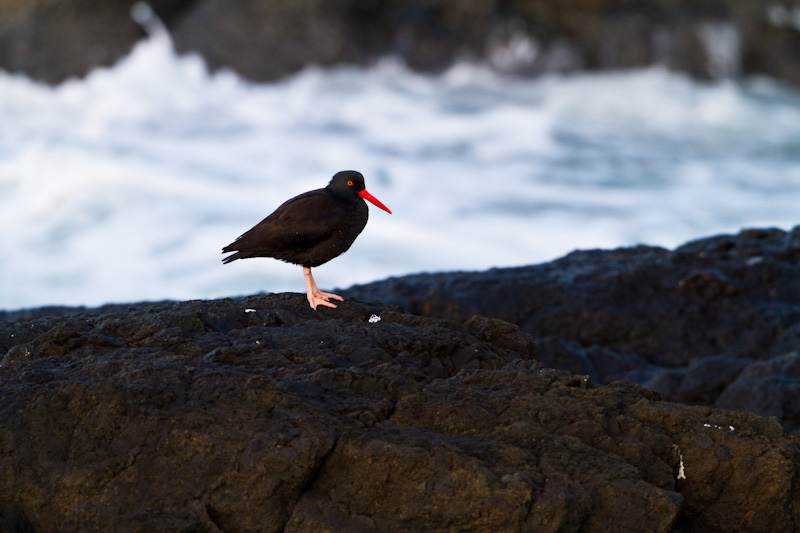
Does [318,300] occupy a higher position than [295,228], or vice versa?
[295,228]

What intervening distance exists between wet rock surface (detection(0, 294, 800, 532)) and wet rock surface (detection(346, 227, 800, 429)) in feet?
12.7

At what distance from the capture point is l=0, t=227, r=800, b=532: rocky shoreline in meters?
3.14

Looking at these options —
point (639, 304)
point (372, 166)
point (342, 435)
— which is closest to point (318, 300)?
point (342, 435)

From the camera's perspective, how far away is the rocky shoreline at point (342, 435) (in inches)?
123

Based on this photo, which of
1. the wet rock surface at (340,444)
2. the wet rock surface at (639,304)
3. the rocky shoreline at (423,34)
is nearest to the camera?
the wet rock surface at (340,444)

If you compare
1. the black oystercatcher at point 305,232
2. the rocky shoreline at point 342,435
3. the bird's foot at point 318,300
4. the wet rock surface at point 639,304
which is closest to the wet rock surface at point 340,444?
the rocky shoreline at point 342,435

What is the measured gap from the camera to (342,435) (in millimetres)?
3270

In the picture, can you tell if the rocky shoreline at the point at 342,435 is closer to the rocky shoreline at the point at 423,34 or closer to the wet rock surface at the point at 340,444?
the wet rock surface at the point at 340,444

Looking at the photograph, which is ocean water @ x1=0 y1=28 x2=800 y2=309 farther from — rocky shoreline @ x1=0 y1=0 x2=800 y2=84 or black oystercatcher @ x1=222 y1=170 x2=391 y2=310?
black oystercatcher @ x1=222 y1=170 x2=391 y2=310

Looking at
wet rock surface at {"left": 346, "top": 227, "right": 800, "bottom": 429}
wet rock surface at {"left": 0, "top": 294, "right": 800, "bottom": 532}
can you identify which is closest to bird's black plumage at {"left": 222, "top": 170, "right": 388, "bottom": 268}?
wet rock surface at {"left": 0, "top": 294, "right": 800, "bottom": 532}

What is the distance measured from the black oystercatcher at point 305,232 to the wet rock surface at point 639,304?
2905 mm

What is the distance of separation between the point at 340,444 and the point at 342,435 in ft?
0.12

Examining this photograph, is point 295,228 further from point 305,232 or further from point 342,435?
point 342,435

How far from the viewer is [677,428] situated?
3621mm
